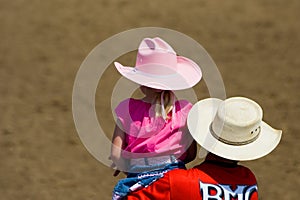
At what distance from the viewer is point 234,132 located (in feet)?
11.8

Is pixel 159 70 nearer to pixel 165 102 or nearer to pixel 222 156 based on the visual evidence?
pixel 165 102

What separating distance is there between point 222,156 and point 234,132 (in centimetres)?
12

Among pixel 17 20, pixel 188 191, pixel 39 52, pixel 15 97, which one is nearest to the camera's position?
pixel 188 191

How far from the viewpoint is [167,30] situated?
8.39m

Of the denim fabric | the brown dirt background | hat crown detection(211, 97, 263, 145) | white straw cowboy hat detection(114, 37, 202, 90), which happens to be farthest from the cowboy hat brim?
the brown dirt background

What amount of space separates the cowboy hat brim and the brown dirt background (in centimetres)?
248

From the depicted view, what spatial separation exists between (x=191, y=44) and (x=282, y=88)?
1.42m

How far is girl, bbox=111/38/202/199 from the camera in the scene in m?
3.70

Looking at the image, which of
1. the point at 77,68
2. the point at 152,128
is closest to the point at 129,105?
the point at 152,128

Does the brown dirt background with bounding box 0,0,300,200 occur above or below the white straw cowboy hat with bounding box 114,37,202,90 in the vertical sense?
below

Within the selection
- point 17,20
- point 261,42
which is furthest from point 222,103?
point 17,20

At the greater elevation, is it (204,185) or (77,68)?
(204,185)

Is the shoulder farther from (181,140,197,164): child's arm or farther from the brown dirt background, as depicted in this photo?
the brown dirt background

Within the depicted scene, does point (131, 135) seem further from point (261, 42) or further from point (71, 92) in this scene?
point (261, 42)
